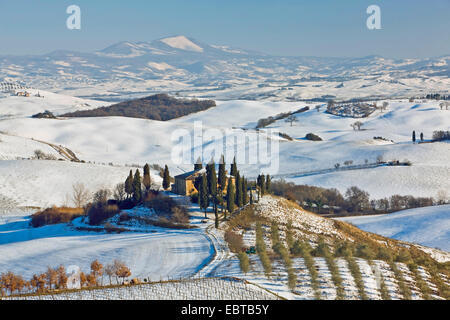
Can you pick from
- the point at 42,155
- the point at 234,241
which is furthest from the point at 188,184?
the point at 42,155

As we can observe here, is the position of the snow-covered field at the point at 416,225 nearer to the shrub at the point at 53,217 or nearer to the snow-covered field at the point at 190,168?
the snow-covered field at the point at 190,168

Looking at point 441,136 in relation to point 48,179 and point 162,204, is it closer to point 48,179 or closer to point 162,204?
point 162,204

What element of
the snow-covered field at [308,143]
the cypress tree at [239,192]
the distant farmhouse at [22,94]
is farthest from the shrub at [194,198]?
the distant farmhouse at [22,94]

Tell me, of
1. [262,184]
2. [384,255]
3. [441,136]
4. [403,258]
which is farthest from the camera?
[441,136]

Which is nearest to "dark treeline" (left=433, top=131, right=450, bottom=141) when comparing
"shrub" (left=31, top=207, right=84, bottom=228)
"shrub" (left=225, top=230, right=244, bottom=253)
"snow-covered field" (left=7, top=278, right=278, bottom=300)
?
"shrub" (left=225, top=230, right=244, bottom=253)

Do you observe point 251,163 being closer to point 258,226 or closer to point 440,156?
point 440,156

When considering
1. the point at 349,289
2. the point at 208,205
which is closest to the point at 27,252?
the point at 208,205

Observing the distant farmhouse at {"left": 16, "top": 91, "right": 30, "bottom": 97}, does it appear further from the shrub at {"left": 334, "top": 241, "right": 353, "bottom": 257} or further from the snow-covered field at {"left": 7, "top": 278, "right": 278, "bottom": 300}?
the snow-covered field at {"left": 7, "top": 278, "right": 278, "bottom": 300}
